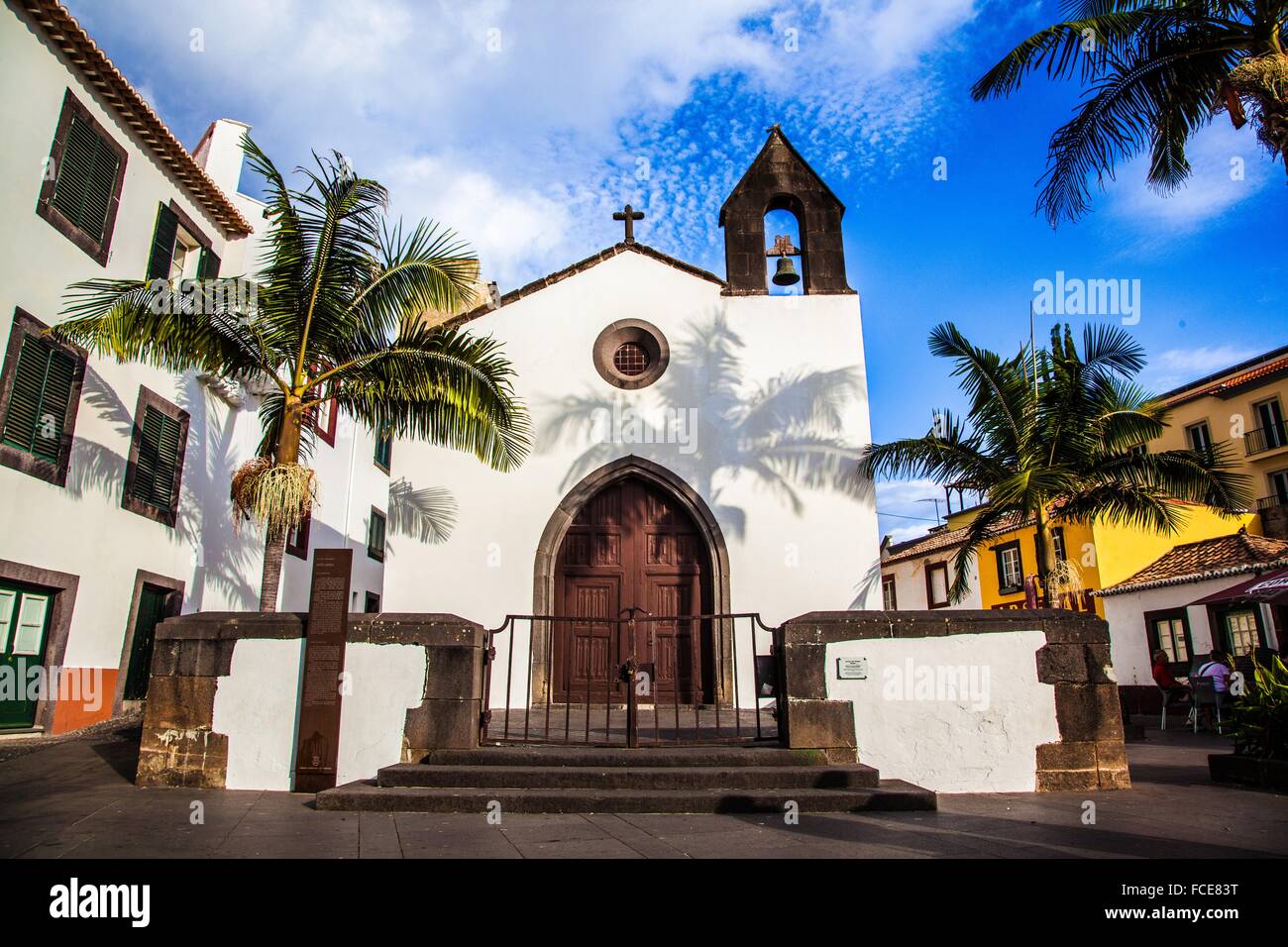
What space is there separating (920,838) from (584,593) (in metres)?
6.82

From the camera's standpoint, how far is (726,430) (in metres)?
11.3

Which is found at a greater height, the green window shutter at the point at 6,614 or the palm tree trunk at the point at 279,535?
the palm tree trunk at the point at 279,535

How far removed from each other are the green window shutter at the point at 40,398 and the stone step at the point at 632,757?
276 inches

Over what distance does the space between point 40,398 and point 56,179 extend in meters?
2.80

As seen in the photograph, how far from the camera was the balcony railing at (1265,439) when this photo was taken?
24.9 metres

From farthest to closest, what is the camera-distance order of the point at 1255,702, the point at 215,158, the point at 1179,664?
the point at 1179,664, the point at 215,158, the point at 1255,702

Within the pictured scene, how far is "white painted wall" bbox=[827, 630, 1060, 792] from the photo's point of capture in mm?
6465

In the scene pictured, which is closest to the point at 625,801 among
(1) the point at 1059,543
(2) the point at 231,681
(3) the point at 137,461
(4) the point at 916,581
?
(2) the point at 231,681

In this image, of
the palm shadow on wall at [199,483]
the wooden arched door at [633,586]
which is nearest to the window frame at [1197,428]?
the wooden arched door at [633,586]

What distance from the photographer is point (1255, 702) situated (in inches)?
281

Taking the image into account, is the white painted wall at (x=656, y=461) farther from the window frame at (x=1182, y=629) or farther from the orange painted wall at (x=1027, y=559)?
the window frame at (x=1182, y=629)
